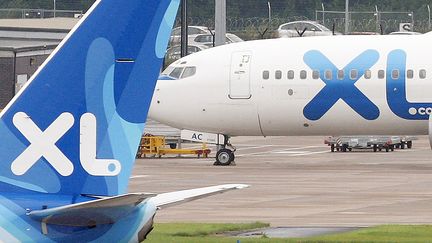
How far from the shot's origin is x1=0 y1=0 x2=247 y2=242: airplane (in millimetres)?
10352

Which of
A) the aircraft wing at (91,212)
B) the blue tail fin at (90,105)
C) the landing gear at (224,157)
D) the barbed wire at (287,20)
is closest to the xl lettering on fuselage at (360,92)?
the landing gear at (224,157)

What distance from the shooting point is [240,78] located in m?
37.9

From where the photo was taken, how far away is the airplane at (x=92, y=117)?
10352 millimetres

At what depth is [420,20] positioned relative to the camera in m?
113

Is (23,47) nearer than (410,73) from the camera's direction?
No

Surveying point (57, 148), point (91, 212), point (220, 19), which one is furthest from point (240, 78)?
point (91, 212)

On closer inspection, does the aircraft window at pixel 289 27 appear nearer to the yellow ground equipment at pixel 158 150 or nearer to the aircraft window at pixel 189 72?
the yellow ground equipment at pixel 158 150

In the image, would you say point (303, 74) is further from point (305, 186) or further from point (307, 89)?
point (305, 186)

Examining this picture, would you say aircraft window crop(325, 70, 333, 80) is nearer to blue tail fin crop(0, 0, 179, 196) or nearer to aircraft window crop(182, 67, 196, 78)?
aircraft window crop(182, 67, 196, 78)

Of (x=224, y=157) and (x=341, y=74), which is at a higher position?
(x=341, y=74)

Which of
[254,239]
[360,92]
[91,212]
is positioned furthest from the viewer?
[360,92]

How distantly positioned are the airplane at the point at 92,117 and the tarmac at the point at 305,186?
39.8 feet

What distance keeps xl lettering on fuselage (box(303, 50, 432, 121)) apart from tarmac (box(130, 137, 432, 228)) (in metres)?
1.64

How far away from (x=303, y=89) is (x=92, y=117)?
90.3 ft
